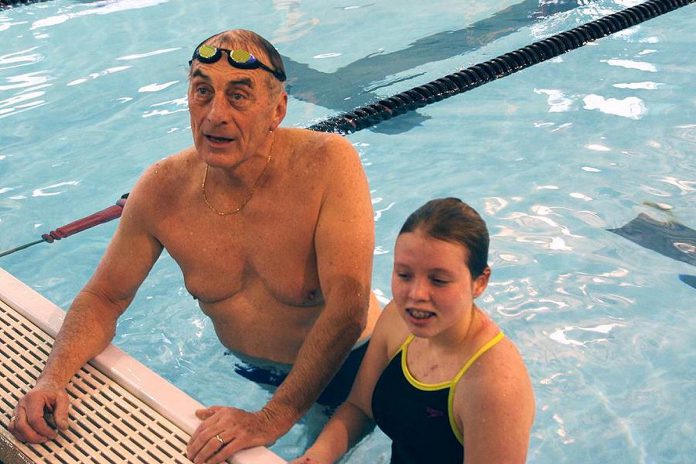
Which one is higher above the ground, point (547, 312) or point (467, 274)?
point (467, 274)

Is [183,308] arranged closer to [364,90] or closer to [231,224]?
[231,224]

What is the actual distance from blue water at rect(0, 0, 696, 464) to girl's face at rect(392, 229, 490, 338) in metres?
1.05

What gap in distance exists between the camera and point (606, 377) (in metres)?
3.71

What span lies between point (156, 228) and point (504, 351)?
4.23 ft

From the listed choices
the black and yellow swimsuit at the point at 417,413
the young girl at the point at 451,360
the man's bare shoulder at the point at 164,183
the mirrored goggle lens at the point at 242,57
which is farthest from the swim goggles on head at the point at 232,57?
the black and yellow swimsuit at the point at 417,413

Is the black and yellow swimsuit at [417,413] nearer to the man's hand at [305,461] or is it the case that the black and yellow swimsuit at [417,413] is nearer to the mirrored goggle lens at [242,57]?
the man's hand at [305,461]

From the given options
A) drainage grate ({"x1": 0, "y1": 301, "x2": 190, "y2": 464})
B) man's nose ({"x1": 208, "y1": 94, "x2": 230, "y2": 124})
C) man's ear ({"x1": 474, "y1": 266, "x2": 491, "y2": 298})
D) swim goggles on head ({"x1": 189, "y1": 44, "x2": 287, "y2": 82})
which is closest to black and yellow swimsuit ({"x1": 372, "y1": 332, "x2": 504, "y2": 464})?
man's ear ({"x1": 474, "y1": 266, "x2": 491, "y2": 298})

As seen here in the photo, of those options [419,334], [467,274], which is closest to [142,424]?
[419,334]

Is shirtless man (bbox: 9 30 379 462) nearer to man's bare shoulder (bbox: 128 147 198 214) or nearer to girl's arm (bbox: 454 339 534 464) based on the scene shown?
man's bare shoulder (bbox: 128 147 198 214)

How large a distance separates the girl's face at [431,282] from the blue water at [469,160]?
1.05 metres

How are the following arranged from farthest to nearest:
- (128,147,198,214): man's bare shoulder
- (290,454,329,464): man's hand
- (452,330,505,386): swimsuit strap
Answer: (128,147,198,214): man's bare shoulder, (290,454,329,464): man's hand, (452,330,505,386): swimsuit strap

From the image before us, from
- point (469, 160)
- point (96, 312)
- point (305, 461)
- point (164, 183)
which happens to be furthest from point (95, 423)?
point (469, 160)

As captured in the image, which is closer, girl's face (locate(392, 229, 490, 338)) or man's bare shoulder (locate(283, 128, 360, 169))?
girl's face (locate(392, 229, 490, 338))

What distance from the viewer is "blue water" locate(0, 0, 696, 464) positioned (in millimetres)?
3732
